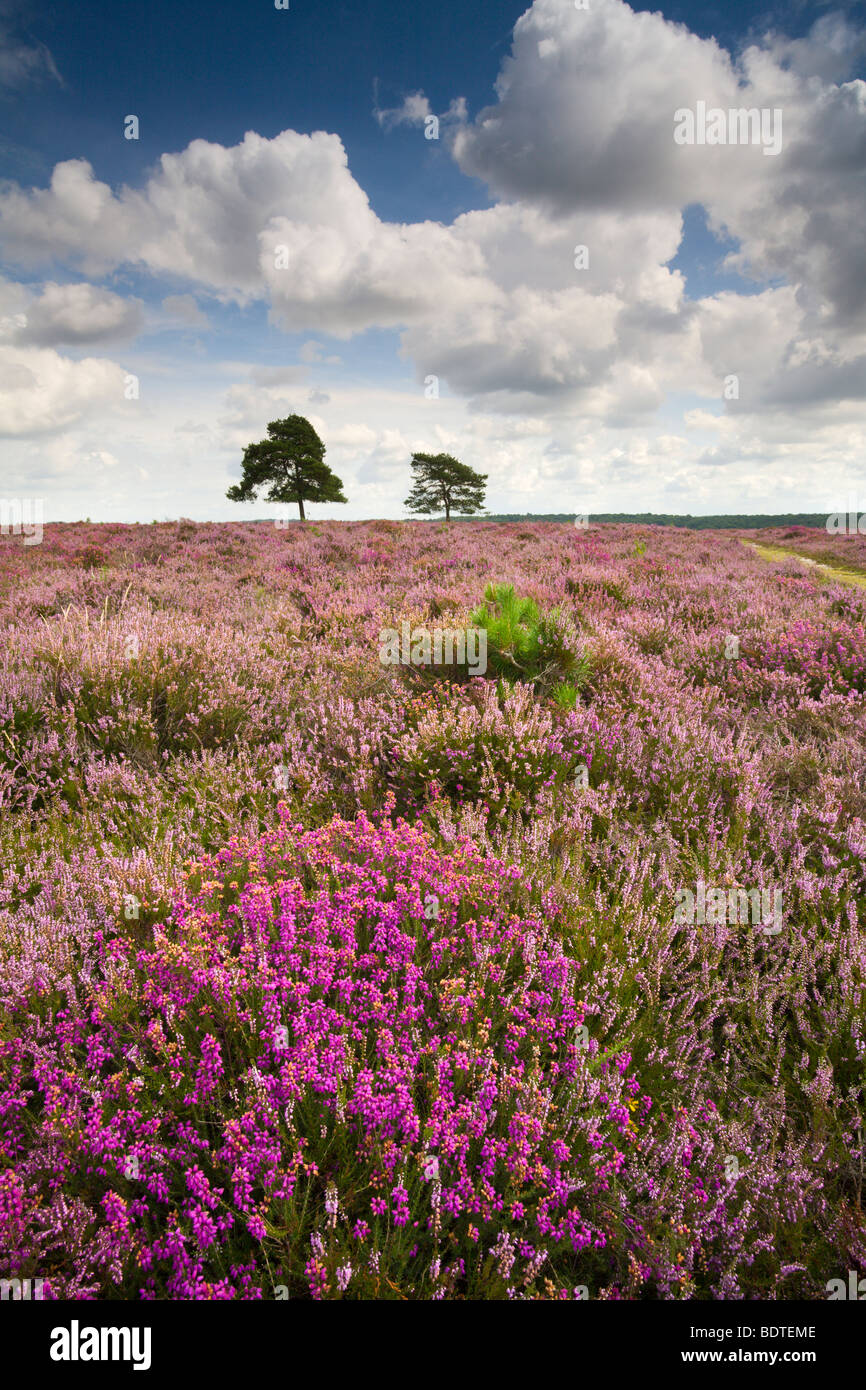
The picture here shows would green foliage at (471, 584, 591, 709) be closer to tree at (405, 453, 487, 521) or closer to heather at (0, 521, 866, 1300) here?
heather at (0, 521, 866, 1300)

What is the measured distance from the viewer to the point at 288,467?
35938 millimetres

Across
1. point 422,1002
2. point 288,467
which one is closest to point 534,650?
point 422,1002

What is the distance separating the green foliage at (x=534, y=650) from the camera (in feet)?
16.1

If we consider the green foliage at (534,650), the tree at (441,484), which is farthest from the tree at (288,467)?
the green foliage at (534,650)

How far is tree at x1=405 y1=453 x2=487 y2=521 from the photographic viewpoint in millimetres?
44594

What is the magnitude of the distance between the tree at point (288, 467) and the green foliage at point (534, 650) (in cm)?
3394

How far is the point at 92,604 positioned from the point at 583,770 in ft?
24.8

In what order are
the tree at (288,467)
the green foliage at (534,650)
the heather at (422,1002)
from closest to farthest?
the heather at (422,1002) → the green foliage at (534,650) → the tree at (288,467)

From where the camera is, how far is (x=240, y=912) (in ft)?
6.57

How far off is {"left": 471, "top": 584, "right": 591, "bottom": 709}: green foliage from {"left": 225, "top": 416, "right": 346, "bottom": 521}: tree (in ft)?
111

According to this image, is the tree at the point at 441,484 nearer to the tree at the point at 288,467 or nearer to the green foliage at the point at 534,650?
the tree at the point at 288,467

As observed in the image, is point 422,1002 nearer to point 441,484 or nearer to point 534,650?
point 534,650
